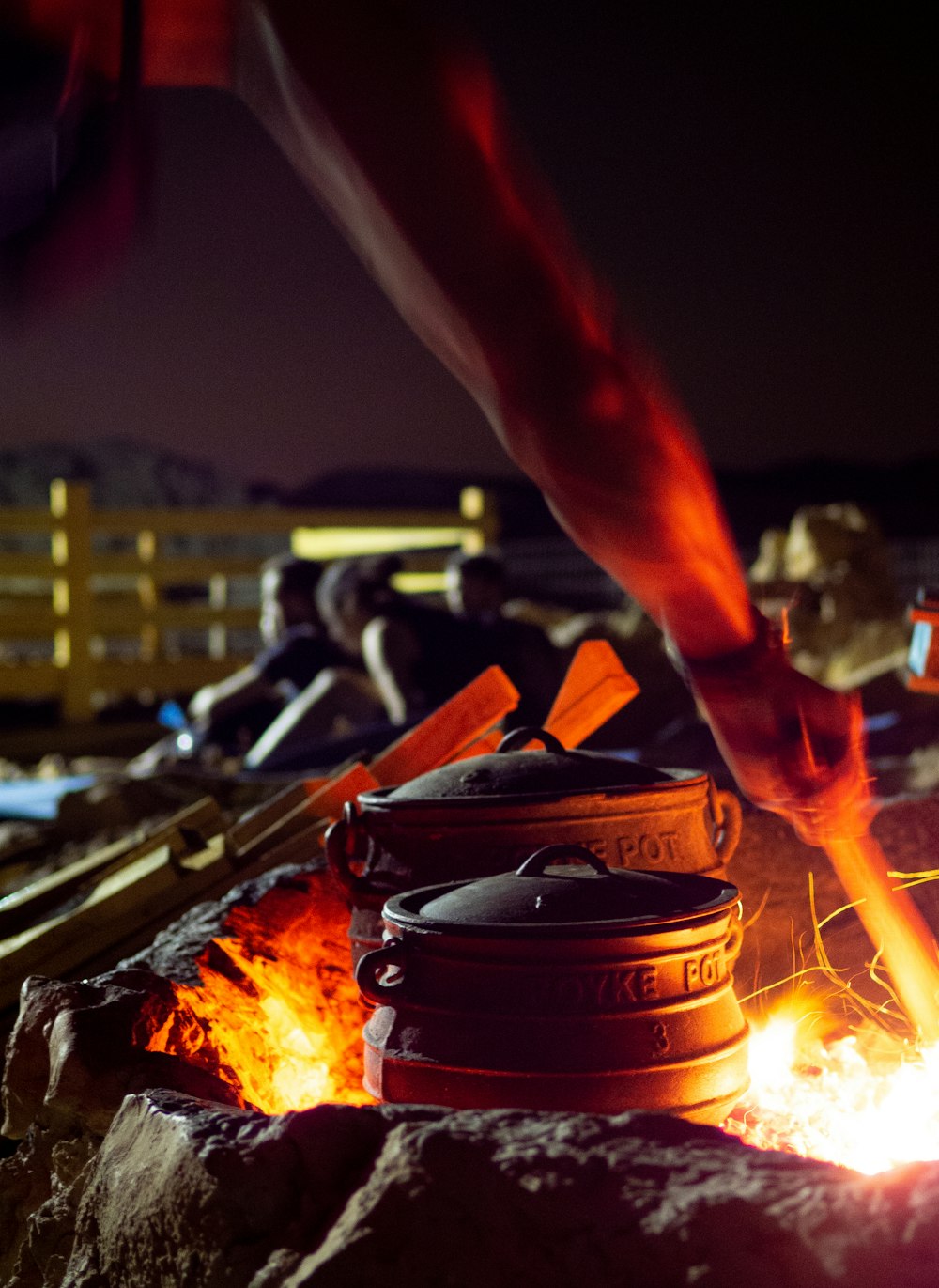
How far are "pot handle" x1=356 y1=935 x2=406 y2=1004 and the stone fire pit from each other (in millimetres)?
275

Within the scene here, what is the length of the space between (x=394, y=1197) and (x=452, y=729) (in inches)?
66.4

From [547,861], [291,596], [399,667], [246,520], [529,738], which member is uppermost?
[246,520]

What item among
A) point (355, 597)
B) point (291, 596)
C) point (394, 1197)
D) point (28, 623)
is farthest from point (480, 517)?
point (394, 1197)

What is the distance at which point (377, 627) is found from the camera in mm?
6070

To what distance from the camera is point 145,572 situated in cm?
1178

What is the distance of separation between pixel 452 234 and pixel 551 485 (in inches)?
10.8

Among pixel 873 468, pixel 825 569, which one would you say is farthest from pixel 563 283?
pixel 873 468

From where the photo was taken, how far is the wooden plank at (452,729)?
2967 millimetres

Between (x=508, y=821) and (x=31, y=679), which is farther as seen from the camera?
(x=31, y=679)

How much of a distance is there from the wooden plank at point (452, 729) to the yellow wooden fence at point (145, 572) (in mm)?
8831

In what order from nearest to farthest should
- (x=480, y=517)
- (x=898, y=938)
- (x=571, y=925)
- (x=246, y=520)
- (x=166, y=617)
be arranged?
(x=571, y=925) < (x=898, y=938) < (x=166, y=617) < (x=246, y=520) < (x=480, y=517)

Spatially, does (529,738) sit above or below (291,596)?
below

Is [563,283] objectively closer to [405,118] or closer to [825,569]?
[405,118]

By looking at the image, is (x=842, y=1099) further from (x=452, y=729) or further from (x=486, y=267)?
(x=486, y=267)
